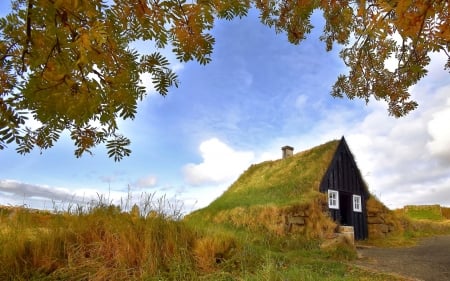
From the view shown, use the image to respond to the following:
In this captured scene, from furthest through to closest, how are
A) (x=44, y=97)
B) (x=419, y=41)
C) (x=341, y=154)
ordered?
(x=341, y=154), (x=419, y=41), (x=44, y=97)

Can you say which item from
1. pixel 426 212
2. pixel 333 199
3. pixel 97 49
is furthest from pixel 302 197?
pixel 426 212

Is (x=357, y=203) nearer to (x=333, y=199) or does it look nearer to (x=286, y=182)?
(x=333, y=199)

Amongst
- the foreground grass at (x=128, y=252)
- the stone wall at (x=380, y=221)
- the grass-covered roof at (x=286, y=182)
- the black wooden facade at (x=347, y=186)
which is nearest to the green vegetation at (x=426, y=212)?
the stone wall at (x=380, y=221)

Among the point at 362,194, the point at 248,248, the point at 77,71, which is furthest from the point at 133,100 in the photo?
the point at 362,194

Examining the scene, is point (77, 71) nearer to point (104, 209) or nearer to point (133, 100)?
point (133, 100)

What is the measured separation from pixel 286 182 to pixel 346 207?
4.10 metres

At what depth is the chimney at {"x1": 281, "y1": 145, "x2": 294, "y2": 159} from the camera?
22578 millimetres

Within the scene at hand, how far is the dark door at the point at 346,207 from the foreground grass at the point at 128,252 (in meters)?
11.3

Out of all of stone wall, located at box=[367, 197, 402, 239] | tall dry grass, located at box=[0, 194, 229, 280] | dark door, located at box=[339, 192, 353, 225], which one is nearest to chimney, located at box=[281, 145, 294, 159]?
dark door, located at box=[339, 192, 353, 225]

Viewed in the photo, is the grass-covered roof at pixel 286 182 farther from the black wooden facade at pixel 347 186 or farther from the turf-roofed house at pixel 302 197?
the black wooden facade at pixel 347 186

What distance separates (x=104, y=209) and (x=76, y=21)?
6149 millimetres

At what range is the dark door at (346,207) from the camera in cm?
1891

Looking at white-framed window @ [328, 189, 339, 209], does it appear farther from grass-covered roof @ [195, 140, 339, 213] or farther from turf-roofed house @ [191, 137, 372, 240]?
grass-covered roof @ [195, 140, 339, 213]

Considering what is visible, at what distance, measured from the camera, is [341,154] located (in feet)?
64.2
